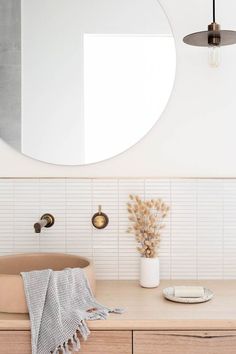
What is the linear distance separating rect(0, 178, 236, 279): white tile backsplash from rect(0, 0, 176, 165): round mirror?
142 mm

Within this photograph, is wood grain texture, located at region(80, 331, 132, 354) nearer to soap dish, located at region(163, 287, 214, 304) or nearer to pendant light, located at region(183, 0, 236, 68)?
soap dish, located at region(163, 287, 214, 304)

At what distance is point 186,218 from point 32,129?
73 cm

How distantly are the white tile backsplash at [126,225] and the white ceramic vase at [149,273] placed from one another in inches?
5.7

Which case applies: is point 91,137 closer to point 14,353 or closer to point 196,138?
point 196,138

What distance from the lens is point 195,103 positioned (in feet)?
6.23

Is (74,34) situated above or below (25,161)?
above

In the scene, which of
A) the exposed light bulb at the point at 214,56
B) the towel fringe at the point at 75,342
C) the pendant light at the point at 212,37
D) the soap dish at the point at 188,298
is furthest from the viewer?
the exposed light bulb at the point at 214,56

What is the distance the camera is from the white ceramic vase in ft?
5.72

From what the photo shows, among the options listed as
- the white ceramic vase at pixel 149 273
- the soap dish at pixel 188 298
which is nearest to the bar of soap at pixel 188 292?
the soap dish at pixel 188 298

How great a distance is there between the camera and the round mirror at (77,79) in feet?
6.18

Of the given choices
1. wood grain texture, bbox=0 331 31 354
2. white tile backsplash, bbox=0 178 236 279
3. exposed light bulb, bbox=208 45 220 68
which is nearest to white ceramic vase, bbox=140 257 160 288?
white tile backsplash, bbox=0 178 236 279

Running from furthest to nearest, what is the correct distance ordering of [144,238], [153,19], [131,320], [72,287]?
[153,19], [144,238], [72,287], [131,320]

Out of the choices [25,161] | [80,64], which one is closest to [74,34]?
[80,64]

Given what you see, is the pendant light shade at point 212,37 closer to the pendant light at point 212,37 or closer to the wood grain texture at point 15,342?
the pendant light at point 212,37
